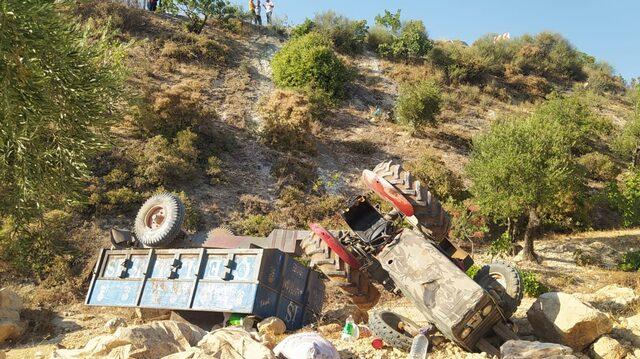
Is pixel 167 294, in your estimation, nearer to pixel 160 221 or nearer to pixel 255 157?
pixel 160 221

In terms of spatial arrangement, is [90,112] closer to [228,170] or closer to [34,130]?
[34,130]

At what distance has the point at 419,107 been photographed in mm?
29297

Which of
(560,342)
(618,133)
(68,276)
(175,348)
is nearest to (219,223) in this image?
(68,276)

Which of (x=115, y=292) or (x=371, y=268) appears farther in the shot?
(x=115, y=292)

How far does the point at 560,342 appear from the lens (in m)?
7.27

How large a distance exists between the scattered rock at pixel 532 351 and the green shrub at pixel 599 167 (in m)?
25.1

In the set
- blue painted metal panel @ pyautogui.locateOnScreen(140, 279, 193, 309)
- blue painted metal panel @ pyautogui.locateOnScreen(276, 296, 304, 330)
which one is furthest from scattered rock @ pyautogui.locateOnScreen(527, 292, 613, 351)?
blue painted metal panel @ pyautogui.locateOnScreen(140, 279, 193, 309)

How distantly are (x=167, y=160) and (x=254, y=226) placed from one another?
4820mm

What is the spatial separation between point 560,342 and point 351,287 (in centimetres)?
315

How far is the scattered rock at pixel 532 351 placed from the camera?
608 cm

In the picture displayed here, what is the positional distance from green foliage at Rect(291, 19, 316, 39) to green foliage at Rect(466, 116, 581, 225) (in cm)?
2204

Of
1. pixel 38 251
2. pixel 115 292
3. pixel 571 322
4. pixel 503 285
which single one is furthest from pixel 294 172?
pixel 571 322

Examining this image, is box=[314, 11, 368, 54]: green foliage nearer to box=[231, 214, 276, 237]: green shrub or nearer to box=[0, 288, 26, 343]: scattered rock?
box=[231, 214, 276, 237]: green shrub

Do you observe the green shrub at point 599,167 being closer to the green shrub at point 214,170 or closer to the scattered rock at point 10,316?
the green shrub at point 214,170
